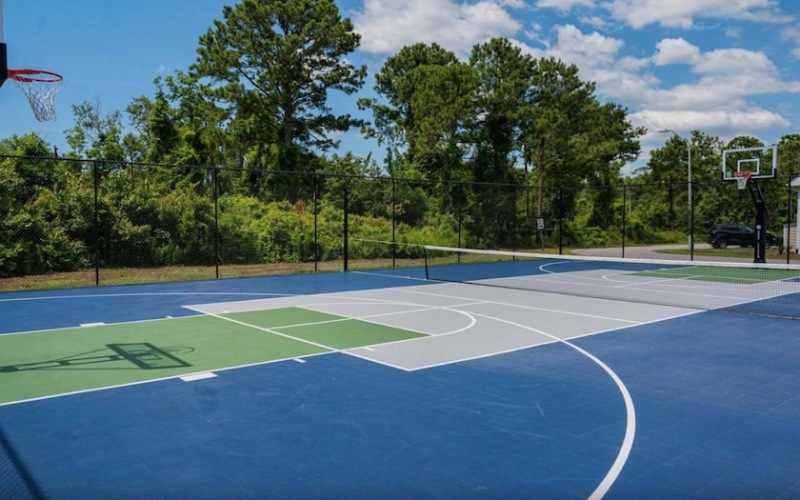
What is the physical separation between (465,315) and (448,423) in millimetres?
6366

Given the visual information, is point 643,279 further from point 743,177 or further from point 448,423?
point 448,423

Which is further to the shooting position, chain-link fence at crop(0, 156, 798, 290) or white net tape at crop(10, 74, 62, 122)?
chain-link fence at crop(0, 156, 798, 290)

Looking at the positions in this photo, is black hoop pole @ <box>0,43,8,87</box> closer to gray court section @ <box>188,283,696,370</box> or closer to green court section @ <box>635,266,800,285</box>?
gray court section @ <box>188,283,696,370</box>

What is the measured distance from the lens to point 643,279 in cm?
1969

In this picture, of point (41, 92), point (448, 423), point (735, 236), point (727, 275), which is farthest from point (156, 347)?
point (735, 236)

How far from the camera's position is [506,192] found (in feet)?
117

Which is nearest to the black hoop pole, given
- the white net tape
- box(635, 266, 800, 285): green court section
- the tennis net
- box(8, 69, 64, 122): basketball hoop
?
box(8, 69, 64, 122): basketball hoop

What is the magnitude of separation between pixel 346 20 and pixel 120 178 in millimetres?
14655

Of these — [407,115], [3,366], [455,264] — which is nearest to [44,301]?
[3,366]

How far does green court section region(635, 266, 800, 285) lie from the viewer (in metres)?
19.5

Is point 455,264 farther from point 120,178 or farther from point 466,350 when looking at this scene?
point 466,350

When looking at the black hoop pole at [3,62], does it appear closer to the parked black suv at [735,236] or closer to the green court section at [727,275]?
the green court section at [727,275]

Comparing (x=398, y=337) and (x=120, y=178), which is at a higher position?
(x=120, y=178)

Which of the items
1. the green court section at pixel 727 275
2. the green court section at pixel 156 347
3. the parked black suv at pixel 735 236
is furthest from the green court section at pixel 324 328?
the parked black suv at pixel 735 236
